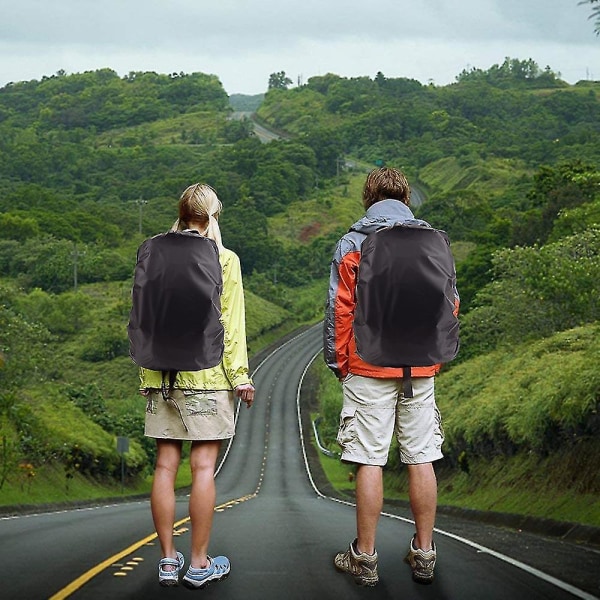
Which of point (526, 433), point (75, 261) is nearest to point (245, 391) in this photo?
point (526, 433)

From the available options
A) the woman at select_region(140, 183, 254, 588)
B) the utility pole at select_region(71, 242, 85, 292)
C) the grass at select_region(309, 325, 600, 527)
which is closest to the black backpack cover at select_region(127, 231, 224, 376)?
the woman at select_region(140, 183, 254, 588)

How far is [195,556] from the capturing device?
796 cm

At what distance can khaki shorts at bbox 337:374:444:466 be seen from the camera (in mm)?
8203

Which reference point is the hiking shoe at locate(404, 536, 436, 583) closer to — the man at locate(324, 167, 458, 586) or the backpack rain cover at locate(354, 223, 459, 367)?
the man at locate(324, 167, 458, 586)

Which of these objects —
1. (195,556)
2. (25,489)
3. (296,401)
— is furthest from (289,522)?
(296,401)

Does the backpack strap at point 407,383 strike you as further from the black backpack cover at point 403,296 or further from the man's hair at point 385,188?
the man's hair at point 385,188

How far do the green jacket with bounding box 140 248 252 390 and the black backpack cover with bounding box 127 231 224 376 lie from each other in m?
0.14

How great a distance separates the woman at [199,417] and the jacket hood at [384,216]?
0.97 meters

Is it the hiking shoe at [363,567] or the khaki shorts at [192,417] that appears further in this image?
the hiking shoe at [363,567]

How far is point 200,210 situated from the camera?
8180 millimetres

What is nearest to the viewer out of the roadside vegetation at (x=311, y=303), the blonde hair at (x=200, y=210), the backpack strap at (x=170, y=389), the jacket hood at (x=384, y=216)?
the backpack strap at (x=170, y=389)

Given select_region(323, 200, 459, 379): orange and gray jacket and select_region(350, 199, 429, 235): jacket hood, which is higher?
select_region(350, 199, 429, 235): jacket hood

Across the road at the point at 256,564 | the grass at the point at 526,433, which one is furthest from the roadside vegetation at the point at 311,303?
the road at the point at 256,564

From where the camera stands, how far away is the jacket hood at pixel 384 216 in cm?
841
